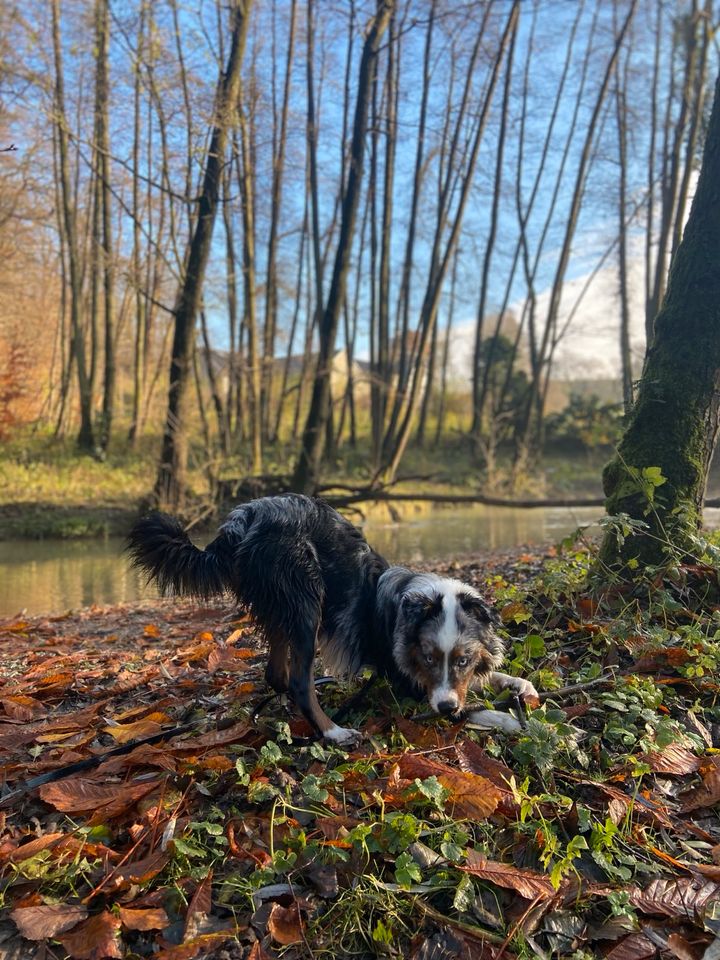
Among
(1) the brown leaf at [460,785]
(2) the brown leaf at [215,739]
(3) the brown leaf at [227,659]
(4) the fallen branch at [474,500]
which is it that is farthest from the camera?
(4) the fallen branch at [474,500]

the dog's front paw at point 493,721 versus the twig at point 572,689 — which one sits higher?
the twig at point 572,689

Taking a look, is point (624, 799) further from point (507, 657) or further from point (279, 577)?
point (279, 577)

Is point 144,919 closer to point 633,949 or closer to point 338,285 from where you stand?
point 633,949

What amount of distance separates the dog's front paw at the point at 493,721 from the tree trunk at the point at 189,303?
34.8ft

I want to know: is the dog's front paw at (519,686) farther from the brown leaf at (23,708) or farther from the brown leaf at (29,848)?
the brown leaf at (23,708)

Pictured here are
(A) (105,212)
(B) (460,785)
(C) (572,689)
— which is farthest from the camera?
(A) (105,212)

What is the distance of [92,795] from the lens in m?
→ 2.91

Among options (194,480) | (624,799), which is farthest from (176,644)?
(194,480)

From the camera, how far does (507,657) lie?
404cm

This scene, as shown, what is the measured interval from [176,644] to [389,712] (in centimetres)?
262

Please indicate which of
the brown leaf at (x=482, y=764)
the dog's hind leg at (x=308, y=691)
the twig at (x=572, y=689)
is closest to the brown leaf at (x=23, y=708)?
the dog's hind leg at (x=308, y=691)

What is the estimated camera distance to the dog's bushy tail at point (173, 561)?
12.0 ft

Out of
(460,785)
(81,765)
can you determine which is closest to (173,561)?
(81,765)

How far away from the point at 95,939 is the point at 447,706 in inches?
70.8
